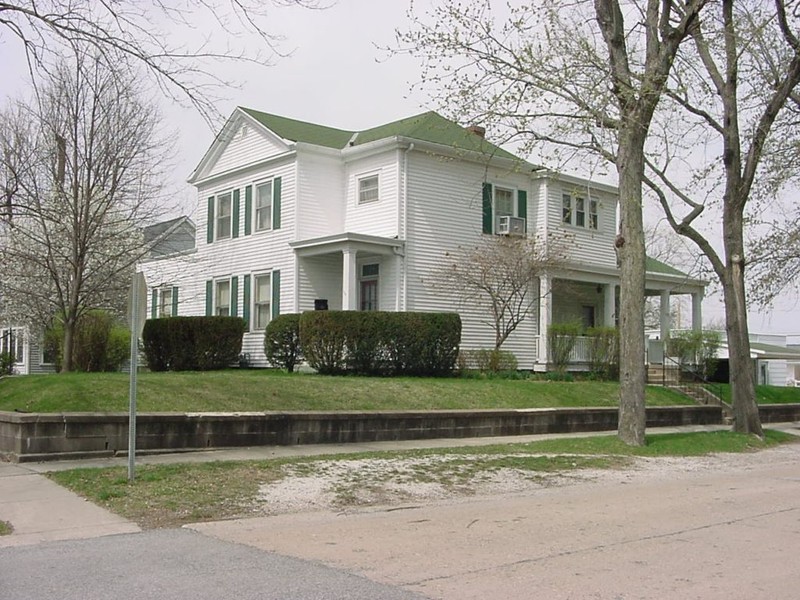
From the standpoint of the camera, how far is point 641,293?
1655cm

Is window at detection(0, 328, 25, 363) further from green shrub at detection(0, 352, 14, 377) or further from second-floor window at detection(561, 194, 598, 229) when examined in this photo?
second-floor window at detection(561, 194, 598, 229)

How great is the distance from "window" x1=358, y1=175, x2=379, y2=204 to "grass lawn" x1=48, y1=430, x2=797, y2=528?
1243 centimetres

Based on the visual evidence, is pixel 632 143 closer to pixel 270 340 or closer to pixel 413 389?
pixel 413 389

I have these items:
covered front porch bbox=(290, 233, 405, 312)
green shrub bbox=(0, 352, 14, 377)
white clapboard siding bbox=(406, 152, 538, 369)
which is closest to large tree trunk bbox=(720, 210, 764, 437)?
white clapboard siding bbox=(406, 152, 538, 369)

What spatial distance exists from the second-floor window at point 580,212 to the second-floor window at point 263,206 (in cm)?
1021

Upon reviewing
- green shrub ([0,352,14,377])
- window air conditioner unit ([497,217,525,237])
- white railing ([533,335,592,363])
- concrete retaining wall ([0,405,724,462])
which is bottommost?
concrete retaining wall ([0,405,724,462])

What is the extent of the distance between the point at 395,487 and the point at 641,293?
7328 millimetres

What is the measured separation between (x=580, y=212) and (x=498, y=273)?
249 inches

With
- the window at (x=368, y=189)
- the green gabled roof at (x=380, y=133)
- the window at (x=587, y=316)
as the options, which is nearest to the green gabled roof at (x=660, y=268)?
the window at (x=587, y=316)

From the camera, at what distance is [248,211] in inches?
1156

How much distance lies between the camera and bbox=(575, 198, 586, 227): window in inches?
1232

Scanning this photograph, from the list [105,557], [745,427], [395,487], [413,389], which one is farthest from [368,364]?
[105,557]

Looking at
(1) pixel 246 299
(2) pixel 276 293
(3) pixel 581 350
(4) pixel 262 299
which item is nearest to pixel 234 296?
(1) pixel 246 299

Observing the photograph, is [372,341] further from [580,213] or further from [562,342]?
[580,213]
